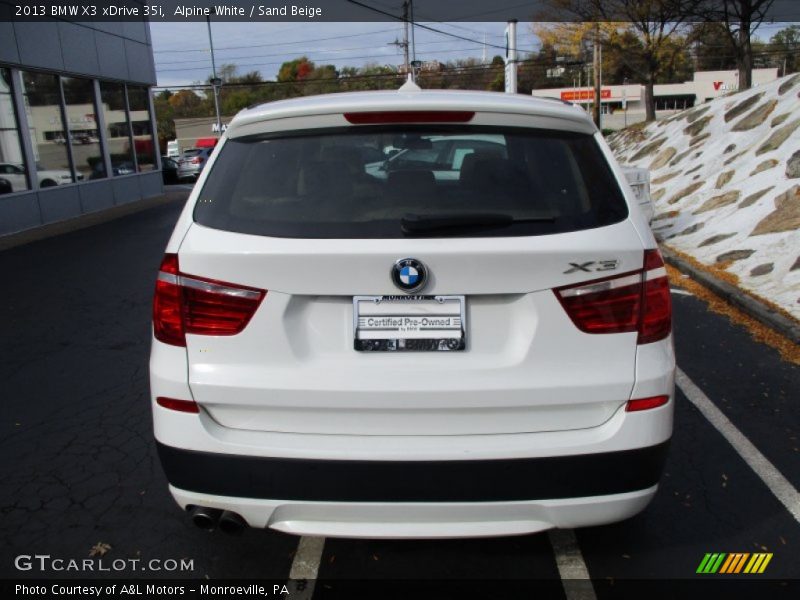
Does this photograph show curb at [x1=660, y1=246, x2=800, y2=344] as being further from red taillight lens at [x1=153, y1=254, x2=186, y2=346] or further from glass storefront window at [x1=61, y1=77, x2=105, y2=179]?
glass storefront window at [x1=61, y1=77, x2=105, y2=179]

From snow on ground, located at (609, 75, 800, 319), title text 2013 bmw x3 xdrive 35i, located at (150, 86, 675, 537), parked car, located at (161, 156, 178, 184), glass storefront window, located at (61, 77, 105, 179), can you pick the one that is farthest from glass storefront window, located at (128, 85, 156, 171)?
title text 2013 bmw x3 xdrive 35i, located at (150, 86, 675, 537)

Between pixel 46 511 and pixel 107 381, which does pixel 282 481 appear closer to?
pixel 46 511

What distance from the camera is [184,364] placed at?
2295mm

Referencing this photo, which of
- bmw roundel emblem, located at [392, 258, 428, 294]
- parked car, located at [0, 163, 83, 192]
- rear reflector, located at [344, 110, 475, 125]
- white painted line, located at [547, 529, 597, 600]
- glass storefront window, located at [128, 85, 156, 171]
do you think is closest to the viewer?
bmw roundel emblem, located at [392, 258, 428, 294]

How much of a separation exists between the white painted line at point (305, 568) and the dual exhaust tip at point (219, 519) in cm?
42

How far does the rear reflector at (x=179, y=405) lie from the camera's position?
7.52 ft

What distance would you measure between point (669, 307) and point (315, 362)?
1254mm

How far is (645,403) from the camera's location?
2.27m

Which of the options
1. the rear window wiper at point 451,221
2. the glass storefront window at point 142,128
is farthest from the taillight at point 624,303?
the glass storefront window at point 142,128

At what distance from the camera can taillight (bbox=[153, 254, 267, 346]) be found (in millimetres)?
2232

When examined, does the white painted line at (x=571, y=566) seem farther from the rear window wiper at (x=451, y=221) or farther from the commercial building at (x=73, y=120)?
the commercial building at (x=73, y=120)

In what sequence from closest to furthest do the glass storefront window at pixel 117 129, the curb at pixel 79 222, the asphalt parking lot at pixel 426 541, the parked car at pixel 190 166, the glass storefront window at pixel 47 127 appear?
the asphalt parking lot at pixel 426 541 → the curb at pixel 79 222 → the glass storefront window at pixel 47 127 → the glass storefront window at pixel 117 129 → the parked car at pixel 190 166

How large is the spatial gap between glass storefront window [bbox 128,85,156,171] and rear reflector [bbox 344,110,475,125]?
67.7 ft

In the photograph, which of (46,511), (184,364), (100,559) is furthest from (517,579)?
(46,511)
